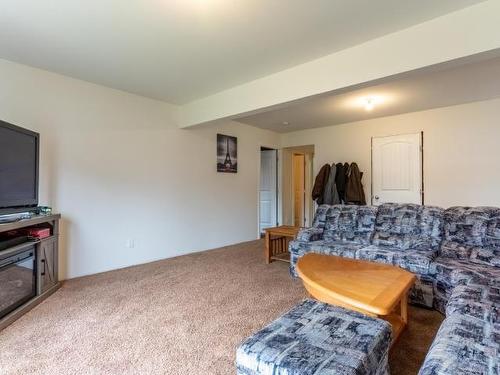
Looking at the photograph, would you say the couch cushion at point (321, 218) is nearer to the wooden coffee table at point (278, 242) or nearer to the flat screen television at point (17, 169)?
the wooden coffee table at point (278, 242)

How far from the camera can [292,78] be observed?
9.62 ft

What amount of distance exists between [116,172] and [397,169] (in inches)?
166

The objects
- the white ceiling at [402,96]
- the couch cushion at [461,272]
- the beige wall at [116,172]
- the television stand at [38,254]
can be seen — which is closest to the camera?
the couch cushion at [461,272]

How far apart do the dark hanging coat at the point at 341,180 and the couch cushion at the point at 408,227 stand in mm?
1525

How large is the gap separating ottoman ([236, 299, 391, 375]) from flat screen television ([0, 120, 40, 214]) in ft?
7.57

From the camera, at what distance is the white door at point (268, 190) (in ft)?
20.1

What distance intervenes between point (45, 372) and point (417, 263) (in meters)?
2.80

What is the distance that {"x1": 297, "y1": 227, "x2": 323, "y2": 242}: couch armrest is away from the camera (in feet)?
11.1

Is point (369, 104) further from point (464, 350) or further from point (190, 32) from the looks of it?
point (464, 350)

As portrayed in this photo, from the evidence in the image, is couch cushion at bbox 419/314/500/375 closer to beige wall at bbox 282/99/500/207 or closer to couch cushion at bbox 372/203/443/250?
couch cushion at bbox 372/203/443/250

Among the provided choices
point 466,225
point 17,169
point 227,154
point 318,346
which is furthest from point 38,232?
point 466,225

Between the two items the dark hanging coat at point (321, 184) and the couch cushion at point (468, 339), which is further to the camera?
the dark hanging coat at point (321, 184)

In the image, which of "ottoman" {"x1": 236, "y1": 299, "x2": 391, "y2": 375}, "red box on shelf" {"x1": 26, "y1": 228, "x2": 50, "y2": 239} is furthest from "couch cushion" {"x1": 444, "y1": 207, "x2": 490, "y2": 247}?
"red box on shelf" {"x1": 26, "y1": 228, "x2": 50, "y2": 239}

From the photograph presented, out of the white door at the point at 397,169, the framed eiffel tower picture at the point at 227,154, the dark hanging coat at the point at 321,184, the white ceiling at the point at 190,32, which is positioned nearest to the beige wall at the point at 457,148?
the white door at the point at 397,169
